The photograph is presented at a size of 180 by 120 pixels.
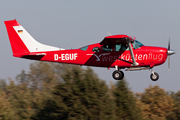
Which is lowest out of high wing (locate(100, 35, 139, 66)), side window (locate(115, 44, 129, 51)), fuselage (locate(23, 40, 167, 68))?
fuselage (locate(23, 40, 167, 68))

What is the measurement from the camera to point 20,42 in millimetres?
18906

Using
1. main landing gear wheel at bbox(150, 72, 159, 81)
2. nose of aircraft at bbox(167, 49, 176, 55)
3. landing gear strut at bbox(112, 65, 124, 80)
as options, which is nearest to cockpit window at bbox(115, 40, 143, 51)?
landing gear strut at bbox(112, 65, 124, 80)

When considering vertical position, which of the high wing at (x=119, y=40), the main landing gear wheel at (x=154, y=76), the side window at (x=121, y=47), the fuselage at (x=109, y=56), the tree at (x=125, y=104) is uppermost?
the high wing at (x=119, y=40)

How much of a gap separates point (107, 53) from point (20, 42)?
5836 millimetres

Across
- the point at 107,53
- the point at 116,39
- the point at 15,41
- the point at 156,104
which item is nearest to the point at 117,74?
the point at 107,53

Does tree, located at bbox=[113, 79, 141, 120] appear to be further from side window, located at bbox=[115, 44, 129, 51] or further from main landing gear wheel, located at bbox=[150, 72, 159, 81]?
side window, located at bbox=[115, 44, 129, 51]

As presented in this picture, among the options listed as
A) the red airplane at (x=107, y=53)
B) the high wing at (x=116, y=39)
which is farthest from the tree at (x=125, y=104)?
the high wing at (x=116, y=39)

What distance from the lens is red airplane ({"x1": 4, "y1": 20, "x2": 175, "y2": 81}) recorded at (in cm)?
1645

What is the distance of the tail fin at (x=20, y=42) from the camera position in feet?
61.4

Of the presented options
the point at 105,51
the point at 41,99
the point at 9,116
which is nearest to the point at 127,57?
the point at 105,51

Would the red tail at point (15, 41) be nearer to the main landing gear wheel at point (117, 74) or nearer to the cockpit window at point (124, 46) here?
the main landing gear wheel at point (117, 74)

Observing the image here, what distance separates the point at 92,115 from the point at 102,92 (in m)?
3.16

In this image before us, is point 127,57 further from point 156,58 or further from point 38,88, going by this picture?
point 38,88

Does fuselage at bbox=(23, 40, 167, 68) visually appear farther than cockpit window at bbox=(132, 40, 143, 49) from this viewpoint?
No
